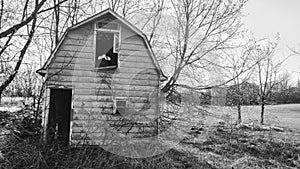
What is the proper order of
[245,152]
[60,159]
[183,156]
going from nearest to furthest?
1. [60,159]
2. [183,156]
3. [245,152]

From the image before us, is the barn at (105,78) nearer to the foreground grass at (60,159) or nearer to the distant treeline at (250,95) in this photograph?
the foreground grass at (60,159)

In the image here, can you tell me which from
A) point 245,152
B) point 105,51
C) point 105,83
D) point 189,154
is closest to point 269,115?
point 245,152

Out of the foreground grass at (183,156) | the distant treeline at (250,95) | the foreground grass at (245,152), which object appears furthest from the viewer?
the distant treeline at (250,95)

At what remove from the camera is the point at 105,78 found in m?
10.4

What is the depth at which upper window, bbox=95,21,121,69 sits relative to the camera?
1041 centimetres

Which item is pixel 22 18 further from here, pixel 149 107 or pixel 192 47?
pixel 192 47

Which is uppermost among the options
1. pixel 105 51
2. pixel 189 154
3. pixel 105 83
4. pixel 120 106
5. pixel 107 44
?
pixel 107 44

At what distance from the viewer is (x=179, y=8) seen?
1516cm

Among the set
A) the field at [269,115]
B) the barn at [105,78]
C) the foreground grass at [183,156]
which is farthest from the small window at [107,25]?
the field at [269,115]

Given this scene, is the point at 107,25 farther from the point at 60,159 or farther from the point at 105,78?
the point at 60,159

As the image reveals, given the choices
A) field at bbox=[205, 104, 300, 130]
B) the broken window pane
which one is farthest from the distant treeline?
the broken window pane

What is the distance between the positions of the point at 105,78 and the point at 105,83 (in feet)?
0.62

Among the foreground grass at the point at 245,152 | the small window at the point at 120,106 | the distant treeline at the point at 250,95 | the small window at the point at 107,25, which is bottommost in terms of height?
the foreground grass at the point at 245,152

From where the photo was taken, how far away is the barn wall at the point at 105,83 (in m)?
10.0
